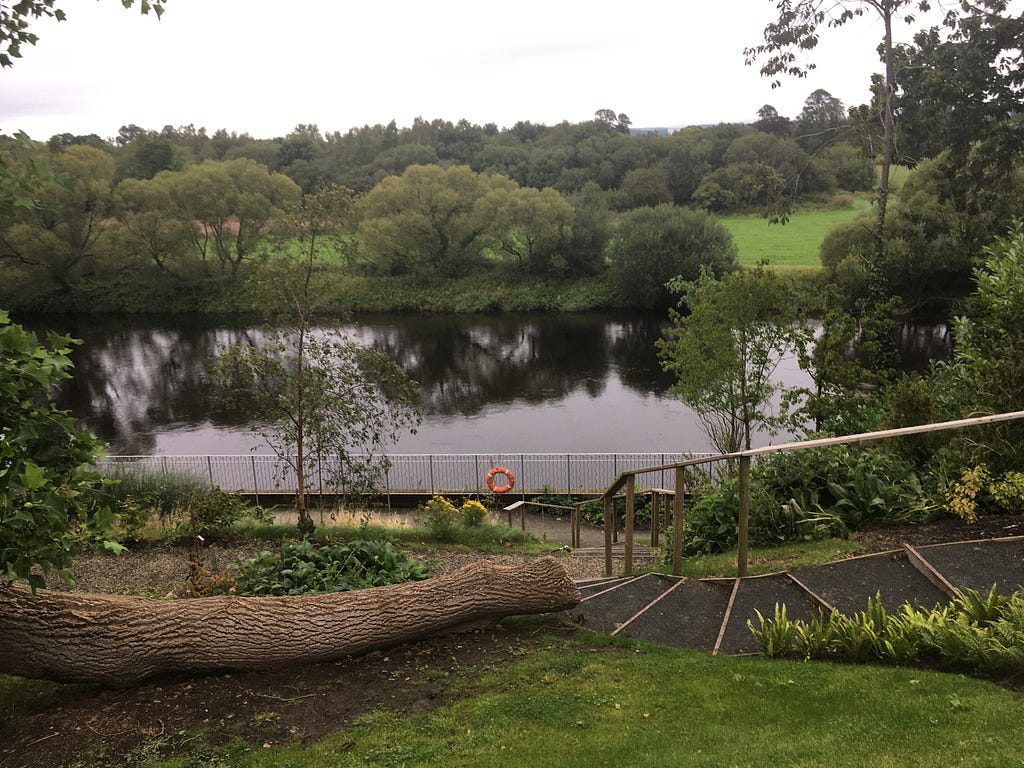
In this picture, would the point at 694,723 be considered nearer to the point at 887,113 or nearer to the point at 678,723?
the point at 678,723

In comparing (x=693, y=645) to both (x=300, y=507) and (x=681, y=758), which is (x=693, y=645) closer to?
(x=681, y=758)

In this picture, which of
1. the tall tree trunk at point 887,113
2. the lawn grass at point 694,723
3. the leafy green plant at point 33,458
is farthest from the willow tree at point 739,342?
the leafy green plant at point 33,458

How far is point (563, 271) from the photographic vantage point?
57906 mm

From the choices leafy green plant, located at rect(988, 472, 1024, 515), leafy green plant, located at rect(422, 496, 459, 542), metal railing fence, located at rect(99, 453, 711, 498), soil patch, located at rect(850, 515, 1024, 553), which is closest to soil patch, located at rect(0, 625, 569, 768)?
soil patch, located at rect(850, 515, 1024, 553)

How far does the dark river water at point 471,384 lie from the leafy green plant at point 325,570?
1370 centimetres

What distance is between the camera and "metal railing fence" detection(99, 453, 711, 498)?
21109mm

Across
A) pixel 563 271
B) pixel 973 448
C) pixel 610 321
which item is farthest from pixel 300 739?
pixel 563 271

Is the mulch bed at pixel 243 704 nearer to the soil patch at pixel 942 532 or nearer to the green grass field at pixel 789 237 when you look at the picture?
the soil patch at pixel 942 532

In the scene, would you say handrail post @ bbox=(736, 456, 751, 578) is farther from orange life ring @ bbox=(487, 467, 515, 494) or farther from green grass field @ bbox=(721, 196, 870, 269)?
green grass field @ bbox=(721, 196, 870, 269)

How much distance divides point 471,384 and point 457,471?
13405mm

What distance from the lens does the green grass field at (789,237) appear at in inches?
2265

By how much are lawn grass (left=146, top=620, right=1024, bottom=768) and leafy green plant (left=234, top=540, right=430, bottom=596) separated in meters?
2.16

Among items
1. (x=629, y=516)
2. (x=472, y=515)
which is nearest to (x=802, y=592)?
(x=629, y=516)

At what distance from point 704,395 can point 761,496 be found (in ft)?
36.3
